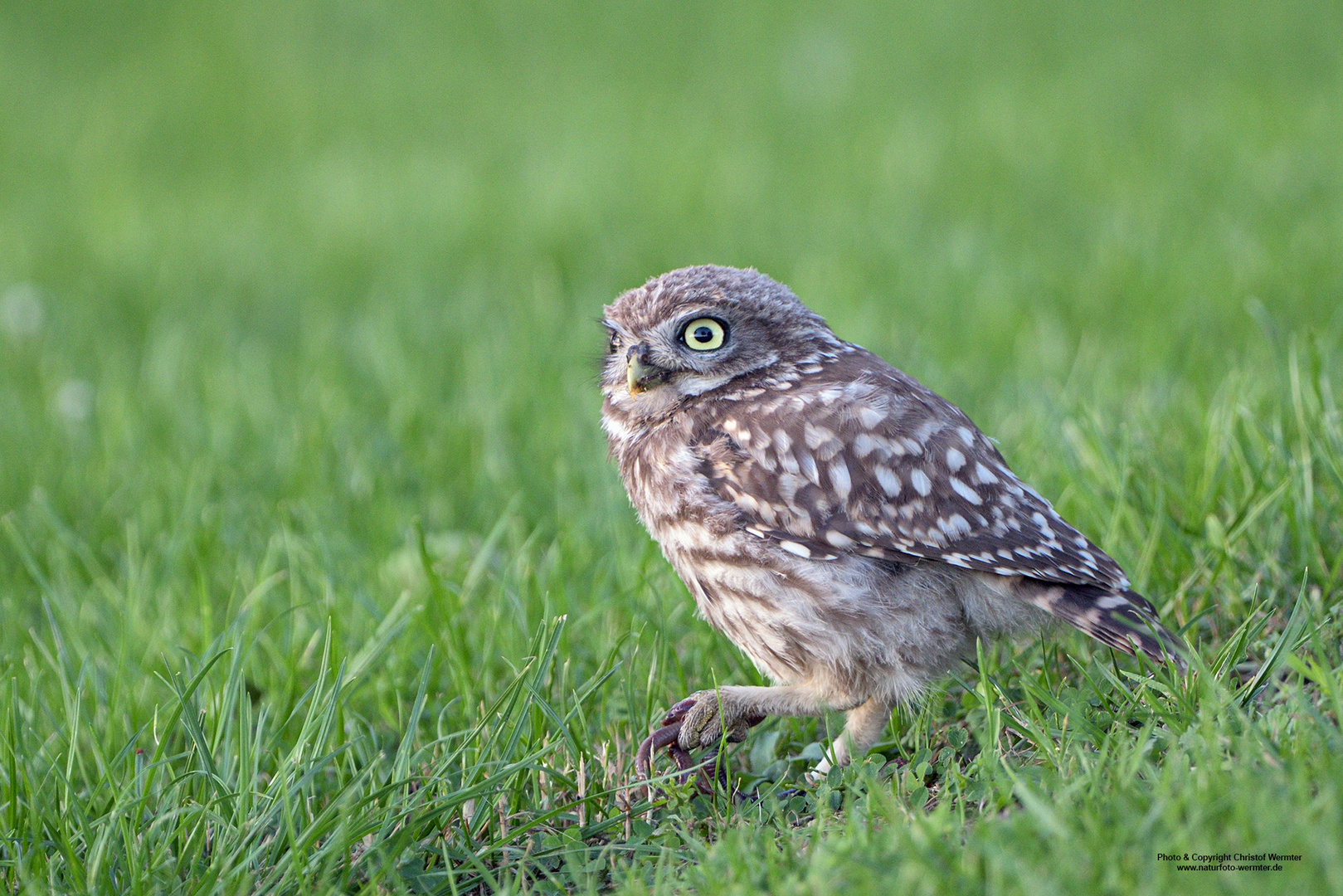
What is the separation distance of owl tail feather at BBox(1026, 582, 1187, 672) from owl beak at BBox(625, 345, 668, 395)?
3.65 feet

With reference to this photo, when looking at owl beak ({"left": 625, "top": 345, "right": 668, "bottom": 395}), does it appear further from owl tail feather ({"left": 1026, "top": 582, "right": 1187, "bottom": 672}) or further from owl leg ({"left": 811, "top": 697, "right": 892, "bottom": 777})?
owl tail feather ({"left": 1026, "top": 582, "right": 1187, "bottom": 672})

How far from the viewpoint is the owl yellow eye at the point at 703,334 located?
10.2 feet

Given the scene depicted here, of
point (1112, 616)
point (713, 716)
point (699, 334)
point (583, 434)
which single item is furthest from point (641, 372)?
point (583, 434)

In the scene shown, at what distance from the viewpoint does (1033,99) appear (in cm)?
974

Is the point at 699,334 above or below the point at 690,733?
above

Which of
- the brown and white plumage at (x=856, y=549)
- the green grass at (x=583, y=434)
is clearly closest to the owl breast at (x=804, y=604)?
the brown and white plumage at (x=856, y=549)

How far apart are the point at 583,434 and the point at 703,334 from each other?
6.22ft

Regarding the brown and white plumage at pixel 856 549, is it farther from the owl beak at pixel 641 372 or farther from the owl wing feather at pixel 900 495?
the owl beak at pixel 641 372

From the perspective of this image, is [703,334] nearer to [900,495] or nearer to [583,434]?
[900,495]

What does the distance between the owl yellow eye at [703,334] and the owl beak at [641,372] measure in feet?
0.36

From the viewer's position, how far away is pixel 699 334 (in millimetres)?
3121

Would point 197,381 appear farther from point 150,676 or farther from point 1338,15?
point 1338,15

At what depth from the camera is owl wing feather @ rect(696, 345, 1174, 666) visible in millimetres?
2627

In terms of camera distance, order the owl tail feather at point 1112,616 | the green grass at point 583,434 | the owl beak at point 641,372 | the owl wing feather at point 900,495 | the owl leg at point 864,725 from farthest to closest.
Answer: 1. the owl beak at point 641,372
2. the owl leg at point 864,725
3. the owl wing feather at point 900,495
4. the owl tail feather at point 1112,616
5. the green grass at point 583,434
